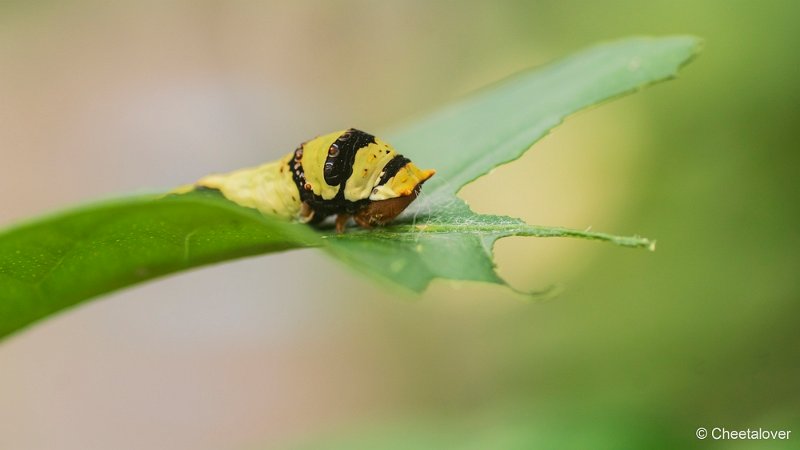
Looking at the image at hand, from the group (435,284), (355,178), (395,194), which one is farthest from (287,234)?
(355,178)

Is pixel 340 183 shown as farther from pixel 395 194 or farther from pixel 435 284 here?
pixel 435 284

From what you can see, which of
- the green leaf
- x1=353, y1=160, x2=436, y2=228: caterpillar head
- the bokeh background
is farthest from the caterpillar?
the bokeh background

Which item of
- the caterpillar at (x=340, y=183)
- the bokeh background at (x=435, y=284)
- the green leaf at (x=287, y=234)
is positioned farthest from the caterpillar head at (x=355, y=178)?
the bokeh background at (x=435, y=284)

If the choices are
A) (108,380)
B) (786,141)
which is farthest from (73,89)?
(786,141)

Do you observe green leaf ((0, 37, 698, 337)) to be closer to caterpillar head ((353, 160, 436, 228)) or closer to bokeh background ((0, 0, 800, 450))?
caterpillar head ((353, 160, 436, 228))

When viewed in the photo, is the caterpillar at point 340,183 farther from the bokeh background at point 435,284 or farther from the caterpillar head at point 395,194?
the bokeh background at point 435,284

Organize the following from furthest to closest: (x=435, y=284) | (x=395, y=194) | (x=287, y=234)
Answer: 1. (x=395, y=194)
2. (x=435, y=284)
3. (x=287, y=234)

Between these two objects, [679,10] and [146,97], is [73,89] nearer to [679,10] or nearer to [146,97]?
[146,97]
